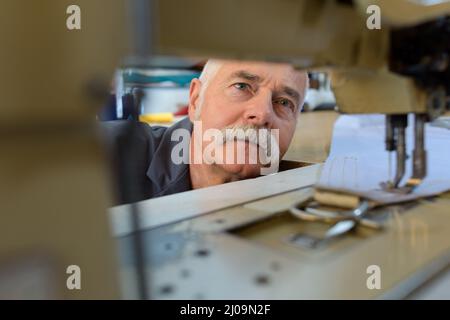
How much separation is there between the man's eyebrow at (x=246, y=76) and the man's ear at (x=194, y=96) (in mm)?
149

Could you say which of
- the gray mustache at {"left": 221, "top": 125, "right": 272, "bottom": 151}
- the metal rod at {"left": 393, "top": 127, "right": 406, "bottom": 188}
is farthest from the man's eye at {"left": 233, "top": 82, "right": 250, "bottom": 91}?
the metal rod at {"left": 393, "top": 127, "right": 406, "bottom": 188}

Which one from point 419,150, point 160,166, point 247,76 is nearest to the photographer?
point 419,150

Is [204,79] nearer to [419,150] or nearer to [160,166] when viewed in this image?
[160,166]

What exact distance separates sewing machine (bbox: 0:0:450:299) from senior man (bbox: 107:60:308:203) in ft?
1.08

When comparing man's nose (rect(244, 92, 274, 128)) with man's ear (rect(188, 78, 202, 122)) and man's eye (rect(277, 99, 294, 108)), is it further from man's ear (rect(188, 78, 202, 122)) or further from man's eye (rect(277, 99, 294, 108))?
man's ear (rect(188, 78, 202, 122))

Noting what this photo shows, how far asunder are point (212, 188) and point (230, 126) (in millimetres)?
376

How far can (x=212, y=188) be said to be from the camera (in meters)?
0.68

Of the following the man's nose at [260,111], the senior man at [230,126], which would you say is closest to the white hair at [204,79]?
the senior man at [230,126]

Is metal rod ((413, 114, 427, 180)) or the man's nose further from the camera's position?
the man's nose

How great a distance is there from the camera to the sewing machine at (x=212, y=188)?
0.73 feet

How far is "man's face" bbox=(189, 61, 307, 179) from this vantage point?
985 mm

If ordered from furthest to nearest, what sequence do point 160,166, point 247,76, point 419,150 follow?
point 160,166, point 247,76, point 419,150

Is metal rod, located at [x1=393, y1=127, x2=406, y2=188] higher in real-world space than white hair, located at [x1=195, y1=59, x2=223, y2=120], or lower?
lower

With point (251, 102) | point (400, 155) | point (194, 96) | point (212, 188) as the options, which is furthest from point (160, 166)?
point (400, 155)
